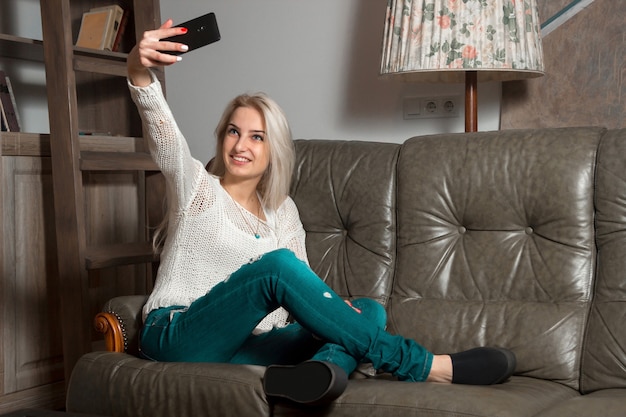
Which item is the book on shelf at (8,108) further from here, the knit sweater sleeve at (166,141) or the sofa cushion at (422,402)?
the sofa cushion at (422,402)

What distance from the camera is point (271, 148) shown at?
215 centimetres

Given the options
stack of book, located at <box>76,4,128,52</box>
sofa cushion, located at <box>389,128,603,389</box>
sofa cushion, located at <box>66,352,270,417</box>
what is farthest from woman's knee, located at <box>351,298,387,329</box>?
stack of book, located at <box>76,4,128,52</box>

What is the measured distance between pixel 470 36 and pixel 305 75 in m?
0.91

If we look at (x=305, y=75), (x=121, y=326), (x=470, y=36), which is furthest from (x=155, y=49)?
(x=305, y=75)

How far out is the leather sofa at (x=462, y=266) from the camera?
1711mm

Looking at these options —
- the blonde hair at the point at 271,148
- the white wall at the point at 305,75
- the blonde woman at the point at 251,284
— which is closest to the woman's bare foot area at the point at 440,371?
the blonde woman at the point at 251,284

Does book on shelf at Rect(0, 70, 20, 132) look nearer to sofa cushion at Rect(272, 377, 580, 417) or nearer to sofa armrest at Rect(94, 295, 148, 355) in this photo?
sofa armrest at Rect(94, 295, 148, 355)

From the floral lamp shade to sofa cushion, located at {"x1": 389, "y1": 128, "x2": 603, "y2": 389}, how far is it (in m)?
0.20

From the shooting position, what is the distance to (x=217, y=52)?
10.4ft

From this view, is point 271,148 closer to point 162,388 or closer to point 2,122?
point 162,388

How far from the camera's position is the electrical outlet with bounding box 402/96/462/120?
262cm

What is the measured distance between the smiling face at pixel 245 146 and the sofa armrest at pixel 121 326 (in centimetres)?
43

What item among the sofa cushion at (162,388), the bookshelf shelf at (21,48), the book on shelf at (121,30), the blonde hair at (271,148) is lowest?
the sofa cushion at (162,388)

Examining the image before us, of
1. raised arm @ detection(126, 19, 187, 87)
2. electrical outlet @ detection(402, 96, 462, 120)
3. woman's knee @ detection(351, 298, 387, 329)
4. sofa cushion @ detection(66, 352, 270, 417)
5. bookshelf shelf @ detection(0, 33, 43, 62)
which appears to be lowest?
sofa cushion @ detection(66, 352, 270, 417)
